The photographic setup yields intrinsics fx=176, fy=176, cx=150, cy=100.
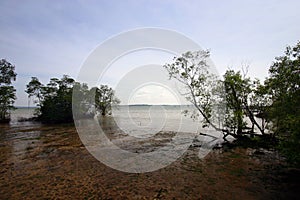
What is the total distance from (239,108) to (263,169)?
578 centimetres

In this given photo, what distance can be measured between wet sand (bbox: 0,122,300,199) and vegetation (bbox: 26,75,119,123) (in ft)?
75.8

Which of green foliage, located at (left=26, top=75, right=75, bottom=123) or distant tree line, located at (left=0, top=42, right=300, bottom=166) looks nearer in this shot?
distant tree line, located at (left=0, top=42, right=300, bottom=166)

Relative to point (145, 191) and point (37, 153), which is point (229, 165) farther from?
point (37, 153)

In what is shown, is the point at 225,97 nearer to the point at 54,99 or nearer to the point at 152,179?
the point at 152,179

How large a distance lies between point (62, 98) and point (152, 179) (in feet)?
98.8

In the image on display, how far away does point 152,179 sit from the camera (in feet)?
23.2

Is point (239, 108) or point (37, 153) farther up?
point (239, 108)

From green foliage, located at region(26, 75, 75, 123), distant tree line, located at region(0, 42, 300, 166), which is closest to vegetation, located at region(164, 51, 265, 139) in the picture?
distant tree line, located at region(0, 42, 300, 166)

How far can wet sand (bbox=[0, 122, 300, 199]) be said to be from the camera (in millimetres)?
5797

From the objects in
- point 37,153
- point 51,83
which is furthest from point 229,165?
point 51,83

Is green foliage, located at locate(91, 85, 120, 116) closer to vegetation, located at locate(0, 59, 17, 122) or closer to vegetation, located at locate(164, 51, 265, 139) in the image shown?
vegetation, located at locate(0, 59, 17, 122)

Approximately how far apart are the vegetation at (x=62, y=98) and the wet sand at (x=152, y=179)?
2309 cm

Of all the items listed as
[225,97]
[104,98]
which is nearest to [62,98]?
[104,98]

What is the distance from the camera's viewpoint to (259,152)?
1108 centimetres
